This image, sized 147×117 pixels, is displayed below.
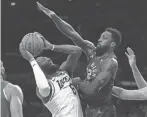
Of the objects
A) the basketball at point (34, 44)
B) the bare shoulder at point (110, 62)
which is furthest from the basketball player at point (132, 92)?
the basketball at point (34, 44)

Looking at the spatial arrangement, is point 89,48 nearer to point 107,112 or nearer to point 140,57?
point 107,112

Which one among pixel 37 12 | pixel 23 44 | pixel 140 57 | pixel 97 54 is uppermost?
pixel 37 12

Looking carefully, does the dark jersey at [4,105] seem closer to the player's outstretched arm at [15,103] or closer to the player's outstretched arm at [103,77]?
the player's outstretched arm at [15,103]

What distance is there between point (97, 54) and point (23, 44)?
2.20 feet

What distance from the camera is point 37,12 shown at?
7.59m

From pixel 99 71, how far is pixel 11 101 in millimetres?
809

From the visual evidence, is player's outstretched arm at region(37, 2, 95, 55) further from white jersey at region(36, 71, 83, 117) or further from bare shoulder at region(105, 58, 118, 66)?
white jersey at region(36, 71, 83, 117)

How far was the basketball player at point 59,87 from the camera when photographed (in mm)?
3439

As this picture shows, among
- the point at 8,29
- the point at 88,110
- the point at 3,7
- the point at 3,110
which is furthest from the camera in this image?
the point at 8,29

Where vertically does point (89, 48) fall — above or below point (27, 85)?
above

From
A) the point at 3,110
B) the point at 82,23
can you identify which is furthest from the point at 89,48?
the point at 82,23

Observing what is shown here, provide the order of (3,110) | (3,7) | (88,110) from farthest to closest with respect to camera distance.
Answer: (3,7) → (88,110) → (3,110)

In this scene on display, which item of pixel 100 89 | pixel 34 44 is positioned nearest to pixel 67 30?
pixel 34 44

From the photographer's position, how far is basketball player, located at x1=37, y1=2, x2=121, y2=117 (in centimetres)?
350
